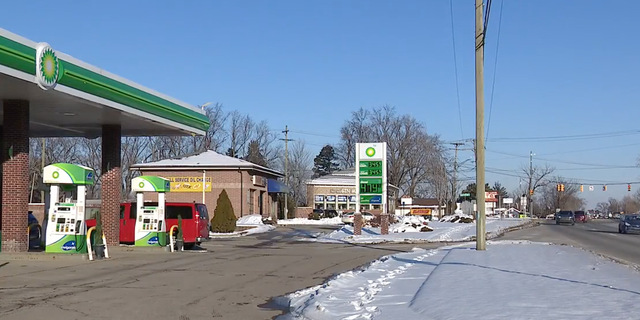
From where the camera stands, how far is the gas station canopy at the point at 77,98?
18.7 m

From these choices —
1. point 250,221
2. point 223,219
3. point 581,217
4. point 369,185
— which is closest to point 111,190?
point 369,185

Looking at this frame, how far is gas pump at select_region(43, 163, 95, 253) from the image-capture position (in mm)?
22250

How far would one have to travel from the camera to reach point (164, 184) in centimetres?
2738

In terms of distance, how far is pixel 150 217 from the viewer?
89.6 ft

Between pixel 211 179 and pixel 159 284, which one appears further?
pixel 211 179

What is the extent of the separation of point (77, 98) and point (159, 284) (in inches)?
365

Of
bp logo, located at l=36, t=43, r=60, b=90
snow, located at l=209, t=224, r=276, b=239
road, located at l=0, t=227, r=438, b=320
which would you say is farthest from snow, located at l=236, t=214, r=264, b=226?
bp logo, located at l=36, t=43, r=60, b=90

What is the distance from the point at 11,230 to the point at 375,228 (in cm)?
2797

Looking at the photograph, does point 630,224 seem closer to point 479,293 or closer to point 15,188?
point 479,293

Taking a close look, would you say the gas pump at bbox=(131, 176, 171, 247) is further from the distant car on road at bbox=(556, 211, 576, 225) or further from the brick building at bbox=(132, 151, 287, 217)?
the distant car on road at bbox=(556, 211, 576, 225)

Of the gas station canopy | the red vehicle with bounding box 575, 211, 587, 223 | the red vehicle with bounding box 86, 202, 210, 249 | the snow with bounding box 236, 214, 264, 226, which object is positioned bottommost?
the red vehicle with bounding box 575, 211, 587, 223

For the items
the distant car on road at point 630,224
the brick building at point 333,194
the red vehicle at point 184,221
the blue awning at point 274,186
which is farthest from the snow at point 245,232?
the brick building at point 333,194

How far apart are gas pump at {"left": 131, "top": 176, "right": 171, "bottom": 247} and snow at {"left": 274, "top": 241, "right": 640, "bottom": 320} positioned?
1217 centimetres

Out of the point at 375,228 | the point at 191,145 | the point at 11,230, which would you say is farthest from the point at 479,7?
the point at 191,145
